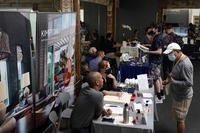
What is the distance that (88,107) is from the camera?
3.69 metres

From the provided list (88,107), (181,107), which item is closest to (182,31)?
(181,107)

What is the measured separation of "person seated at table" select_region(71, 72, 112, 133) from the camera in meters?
3.68

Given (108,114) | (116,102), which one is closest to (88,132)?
(108,114)

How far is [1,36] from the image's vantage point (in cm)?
325

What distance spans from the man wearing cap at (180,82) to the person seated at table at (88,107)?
1378 millimetres

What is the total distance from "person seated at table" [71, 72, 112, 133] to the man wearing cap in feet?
4.52

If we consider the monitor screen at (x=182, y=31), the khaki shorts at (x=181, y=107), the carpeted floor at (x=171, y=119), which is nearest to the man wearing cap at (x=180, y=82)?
the khaki shorts at (x=181, y=107)

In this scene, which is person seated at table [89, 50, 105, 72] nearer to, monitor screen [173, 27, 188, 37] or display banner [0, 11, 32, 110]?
display banner [0, 11, 32, 110]

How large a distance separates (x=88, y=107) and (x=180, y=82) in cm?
154

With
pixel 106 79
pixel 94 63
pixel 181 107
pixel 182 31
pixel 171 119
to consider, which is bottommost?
pixel 171 119

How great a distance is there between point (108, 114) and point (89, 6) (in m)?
7.00

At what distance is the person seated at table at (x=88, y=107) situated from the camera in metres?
3.68

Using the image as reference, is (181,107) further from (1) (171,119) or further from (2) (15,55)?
(2) (15,55)

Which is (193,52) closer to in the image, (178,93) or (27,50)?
(178,93)
